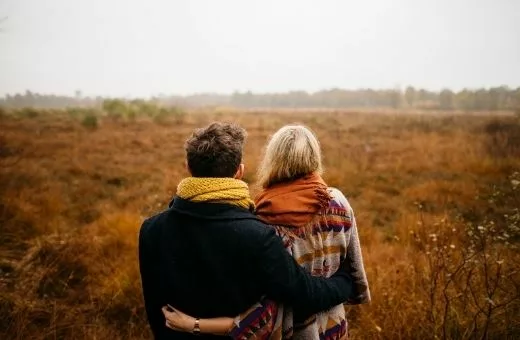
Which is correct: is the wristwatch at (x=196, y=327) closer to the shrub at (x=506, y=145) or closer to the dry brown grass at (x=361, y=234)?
the dry brown grass at (x=361, y=234)

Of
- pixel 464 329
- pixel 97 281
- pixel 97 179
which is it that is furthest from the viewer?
pixel 97 179

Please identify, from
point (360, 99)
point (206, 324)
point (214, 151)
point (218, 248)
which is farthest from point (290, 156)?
point (360, 99)

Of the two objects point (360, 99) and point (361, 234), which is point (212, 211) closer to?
point (361, 234)

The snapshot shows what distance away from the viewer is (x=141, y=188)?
9.59m

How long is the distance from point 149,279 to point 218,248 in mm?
442

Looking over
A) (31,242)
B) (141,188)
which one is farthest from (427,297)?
(141,188)

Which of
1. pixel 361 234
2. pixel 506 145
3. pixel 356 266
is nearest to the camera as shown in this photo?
pixel 356 266

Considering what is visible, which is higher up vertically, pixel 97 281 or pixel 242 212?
pixel 242 212

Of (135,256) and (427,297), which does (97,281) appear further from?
(427,297)

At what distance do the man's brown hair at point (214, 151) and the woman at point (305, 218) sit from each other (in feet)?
0.97

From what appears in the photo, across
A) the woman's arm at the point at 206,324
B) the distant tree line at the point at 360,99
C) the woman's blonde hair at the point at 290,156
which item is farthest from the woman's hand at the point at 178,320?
the distant tree line at the point at 360,99

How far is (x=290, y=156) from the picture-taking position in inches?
72.2

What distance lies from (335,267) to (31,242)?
4355 millimetres

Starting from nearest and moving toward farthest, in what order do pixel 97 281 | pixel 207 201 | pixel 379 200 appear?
pixel 207 201, pixel 97 281, pixel 379 200
